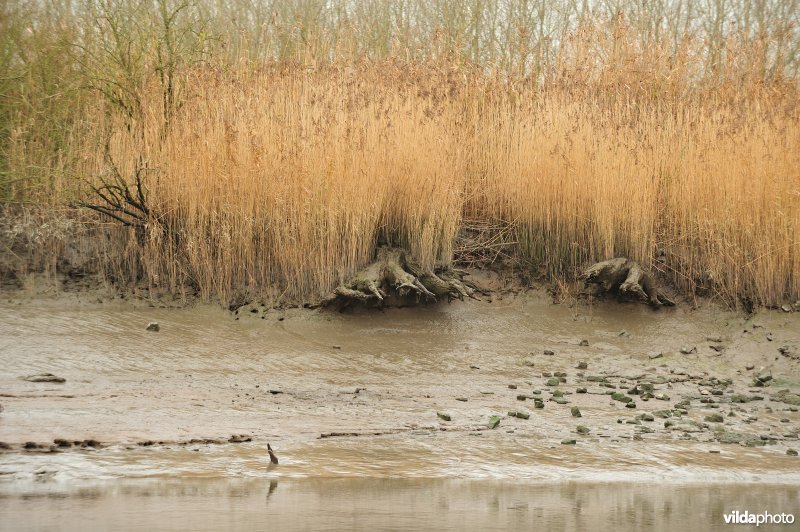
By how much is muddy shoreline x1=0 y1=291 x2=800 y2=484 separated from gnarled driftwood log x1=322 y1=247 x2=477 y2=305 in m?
0.15

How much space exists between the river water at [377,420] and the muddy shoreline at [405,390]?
0.07 feet

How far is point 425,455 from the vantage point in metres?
4.52

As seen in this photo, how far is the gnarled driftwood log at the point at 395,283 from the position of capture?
7504 millimetres

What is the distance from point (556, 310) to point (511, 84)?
3.07 metres

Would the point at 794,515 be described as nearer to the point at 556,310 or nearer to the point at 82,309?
the point at 556,310

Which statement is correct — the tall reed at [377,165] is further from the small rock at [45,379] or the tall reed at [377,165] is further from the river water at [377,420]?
the small rock at [45,379]

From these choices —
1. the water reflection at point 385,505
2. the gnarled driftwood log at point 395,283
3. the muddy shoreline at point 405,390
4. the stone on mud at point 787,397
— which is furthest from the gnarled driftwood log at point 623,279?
the water reflection at point 385,505

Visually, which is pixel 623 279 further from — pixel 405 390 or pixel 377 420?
pixel 377 420

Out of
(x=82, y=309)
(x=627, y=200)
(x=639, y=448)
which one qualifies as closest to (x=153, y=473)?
(x=639, y=448)

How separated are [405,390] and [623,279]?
286 cm

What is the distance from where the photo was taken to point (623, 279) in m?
7.96

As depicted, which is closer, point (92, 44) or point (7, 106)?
point (7, 106)

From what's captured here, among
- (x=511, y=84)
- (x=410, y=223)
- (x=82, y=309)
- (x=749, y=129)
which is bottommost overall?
(x=82, y=309)

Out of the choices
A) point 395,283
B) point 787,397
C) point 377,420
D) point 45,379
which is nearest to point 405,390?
point 377,420
